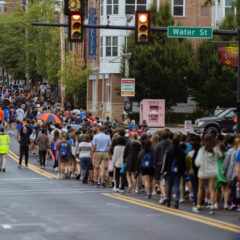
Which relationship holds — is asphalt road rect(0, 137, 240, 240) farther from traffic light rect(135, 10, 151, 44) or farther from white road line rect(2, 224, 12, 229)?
Answer: traffic light rect(135, 10, 151, 44)

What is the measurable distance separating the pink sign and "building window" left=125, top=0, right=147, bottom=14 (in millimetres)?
16025

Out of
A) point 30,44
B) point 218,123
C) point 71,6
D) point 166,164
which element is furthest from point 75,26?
point 30,44

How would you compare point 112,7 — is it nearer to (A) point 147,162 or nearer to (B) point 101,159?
(B) point 101,159

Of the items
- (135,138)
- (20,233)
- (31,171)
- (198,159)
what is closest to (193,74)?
(31,171)

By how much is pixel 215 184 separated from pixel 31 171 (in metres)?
12.9

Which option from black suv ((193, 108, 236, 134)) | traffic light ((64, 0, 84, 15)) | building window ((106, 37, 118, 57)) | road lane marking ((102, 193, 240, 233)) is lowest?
road lane marking ((102, 193, 240, 233))

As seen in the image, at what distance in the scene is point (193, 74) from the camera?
52.0m

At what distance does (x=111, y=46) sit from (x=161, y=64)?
9.34 meters

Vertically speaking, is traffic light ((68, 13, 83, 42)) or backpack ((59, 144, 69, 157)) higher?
traffic light ((68, 13, 83, 42))

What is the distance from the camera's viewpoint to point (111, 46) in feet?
195

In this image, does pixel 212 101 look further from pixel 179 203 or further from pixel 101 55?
pixel 179 203

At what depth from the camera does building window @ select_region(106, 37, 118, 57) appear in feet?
194

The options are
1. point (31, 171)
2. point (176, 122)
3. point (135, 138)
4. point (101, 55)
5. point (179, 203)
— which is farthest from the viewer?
point (101, 55)

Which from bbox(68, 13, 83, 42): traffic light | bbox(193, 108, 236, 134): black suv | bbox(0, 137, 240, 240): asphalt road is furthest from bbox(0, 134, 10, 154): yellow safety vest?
bbox(193, 108, 236, 134): black suv
